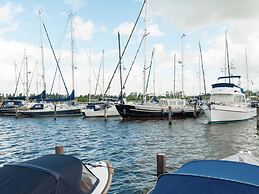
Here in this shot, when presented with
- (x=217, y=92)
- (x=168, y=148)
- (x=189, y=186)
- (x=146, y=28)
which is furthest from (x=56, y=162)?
(x=146, y=28)

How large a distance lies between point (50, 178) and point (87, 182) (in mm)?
1232

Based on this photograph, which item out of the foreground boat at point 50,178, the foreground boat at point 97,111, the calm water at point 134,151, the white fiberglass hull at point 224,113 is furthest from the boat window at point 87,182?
the foreground boat at point 97,111

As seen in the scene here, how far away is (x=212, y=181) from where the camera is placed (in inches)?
229

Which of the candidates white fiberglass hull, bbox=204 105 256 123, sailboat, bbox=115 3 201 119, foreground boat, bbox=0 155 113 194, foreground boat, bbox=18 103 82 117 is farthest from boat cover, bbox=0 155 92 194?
foreground boat, bbox=18 103 82 117

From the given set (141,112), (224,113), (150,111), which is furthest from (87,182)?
(150,111)

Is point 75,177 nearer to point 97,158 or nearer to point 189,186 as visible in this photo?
point 189,186

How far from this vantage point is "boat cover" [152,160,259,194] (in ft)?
18.4

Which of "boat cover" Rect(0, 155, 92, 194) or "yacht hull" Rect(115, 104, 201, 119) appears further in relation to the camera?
"yacht hull" Rect(115, 104, 201, 119)

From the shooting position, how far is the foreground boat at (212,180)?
221 inches

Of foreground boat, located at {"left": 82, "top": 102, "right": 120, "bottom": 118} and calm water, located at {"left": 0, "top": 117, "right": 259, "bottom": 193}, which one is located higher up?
foreground boat, located at {"left": 82, "top": 102, "right": 120, "bottom": 118}

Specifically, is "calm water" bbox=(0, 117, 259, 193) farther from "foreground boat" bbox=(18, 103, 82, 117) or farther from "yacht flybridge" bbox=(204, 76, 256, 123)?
"foreground boat" bbox=(18, 103, 82, 117)

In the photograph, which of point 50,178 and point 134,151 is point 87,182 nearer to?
point 50,178

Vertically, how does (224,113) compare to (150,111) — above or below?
below

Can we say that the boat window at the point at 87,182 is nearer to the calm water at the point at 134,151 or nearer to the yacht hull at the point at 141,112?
the calm water at the point at 134,151
